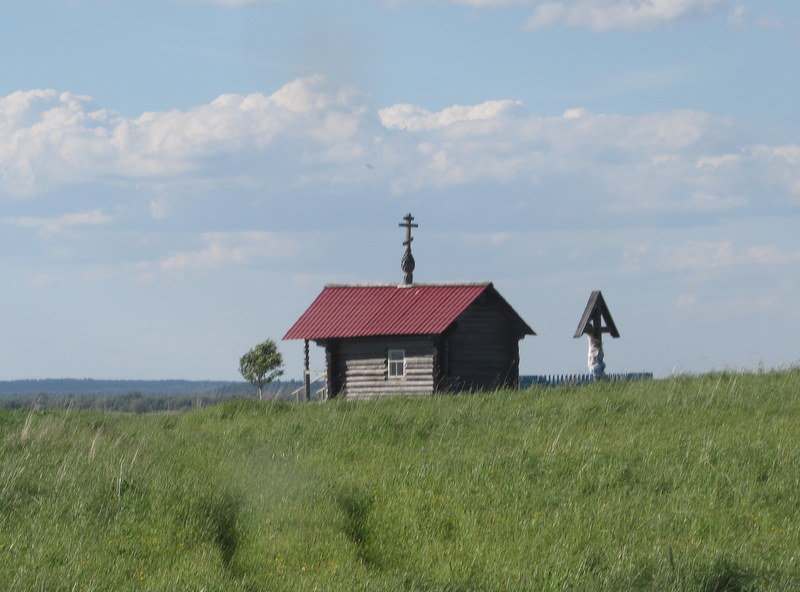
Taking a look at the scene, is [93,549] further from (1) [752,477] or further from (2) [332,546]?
(1) [752,477]

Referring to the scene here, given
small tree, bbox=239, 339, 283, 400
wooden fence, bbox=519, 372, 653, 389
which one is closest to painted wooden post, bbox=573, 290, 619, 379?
wooden fence, bbox=519, 372, 653, 389

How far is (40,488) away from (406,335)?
18.8 m

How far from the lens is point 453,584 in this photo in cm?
1062

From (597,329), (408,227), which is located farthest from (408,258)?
(597,329)

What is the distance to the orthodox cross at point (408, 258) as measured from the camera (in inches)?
1387

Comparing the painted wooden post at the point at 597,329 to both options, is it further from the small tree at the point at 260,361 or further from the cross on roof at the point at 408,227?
the small tree at the point at 260,361

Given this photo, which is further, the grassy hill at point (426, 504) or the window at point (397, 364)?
the window at point (397, 364)

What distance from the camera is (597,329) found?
29.6 m

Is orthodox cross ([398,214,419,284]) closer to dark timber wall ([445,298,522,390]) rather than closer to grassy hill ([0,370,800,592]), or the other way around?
dark timber wall ([445,298,522,390])

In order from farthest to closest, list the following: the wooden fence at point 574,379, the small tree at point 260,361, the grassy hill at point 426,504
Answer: the small tree at point 260,361 → the wooden fence at point 574,379 → the grassy hill at point 426,504

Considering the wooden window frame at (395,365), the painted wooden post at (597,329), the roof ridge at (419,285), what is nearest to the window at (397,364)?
the wooden window frame at (395,365)

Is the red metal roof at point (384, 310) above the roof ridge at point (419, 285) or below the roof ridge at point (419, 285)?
below

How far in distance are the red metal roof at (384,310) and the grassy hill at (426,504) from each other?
424 inches

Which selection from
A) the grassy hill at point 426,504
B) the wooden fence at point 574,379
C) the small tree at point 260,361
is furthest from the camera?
the small tree at point 260,361
